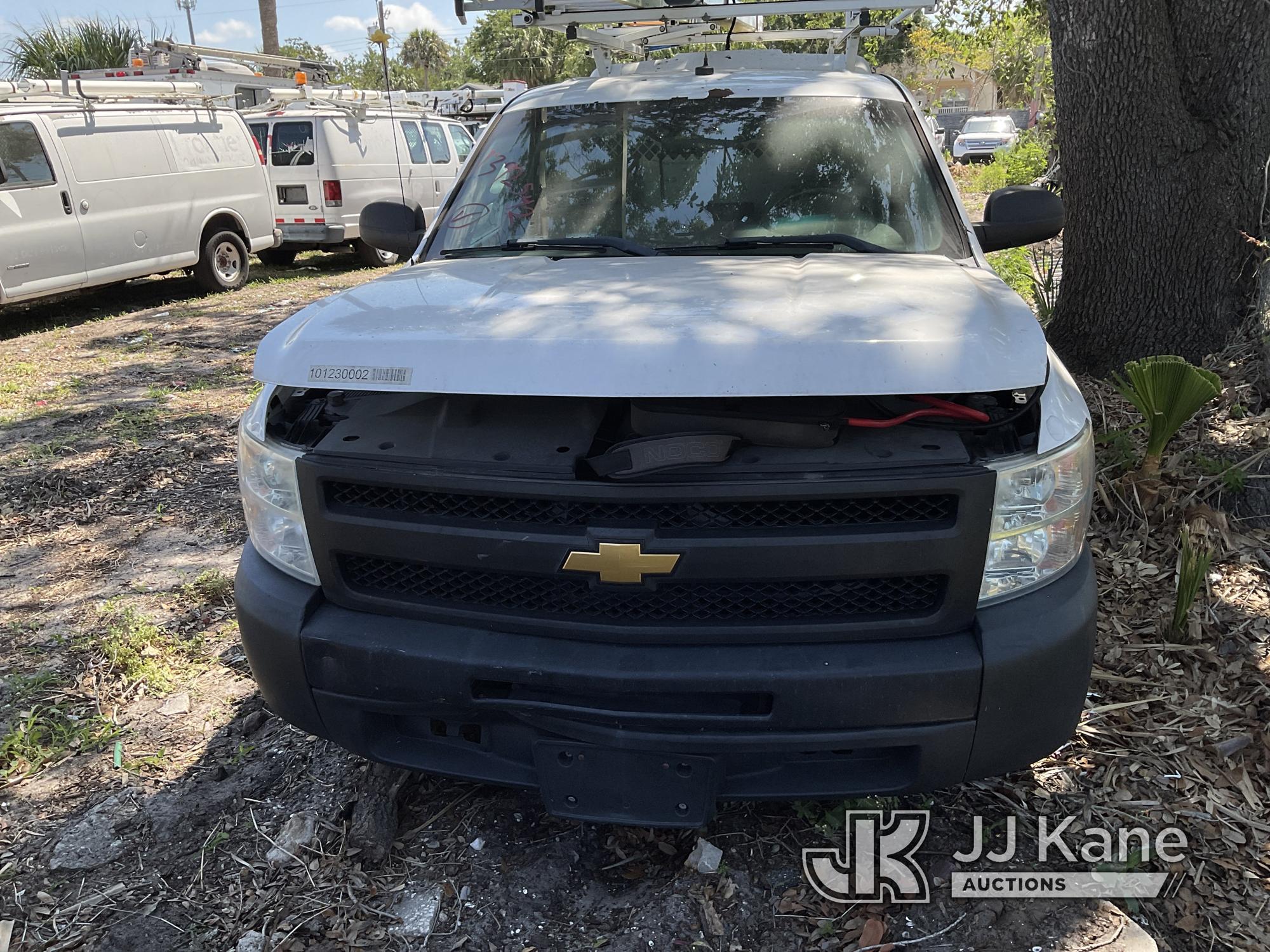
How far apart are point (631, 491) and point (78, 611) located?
10.1ft

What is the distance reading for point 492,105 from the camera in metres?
24.6

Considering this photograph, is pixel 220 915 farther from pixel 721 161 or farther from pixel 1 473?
pixel 1 473

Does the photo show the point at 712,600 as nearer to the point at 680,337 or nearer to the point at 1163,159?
the point at 680,337

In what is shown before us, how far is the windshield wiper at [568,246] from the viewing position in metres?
3.11

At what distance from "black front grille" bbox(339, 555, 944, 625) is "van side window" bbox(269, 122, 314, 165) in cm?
1191

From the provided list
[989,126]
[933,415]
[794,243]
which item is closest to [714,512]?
[933,415]

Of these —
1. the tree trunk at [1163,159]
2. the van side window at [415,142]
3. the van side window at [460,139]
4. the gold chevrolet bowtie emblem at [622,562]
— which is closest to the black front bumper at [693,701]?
the gold chevrolet bowtie emblem at [622,562]

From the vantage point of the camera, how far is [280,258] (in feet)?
46.2

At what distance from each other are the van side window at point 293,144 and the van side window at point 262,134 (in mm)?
93

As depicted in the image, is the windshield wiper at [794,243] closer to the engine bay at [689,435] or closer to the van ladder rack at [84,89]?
the engine bay at [689,435]

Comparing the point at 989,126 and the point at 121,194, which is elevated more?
the point at 121,194

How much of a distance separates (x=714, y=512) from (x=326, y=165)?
11.9 metres

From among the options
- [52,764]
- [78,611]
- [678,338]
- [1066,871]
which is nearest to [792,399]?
[678,338]

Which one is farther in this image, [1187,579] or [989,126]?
[989,126]
